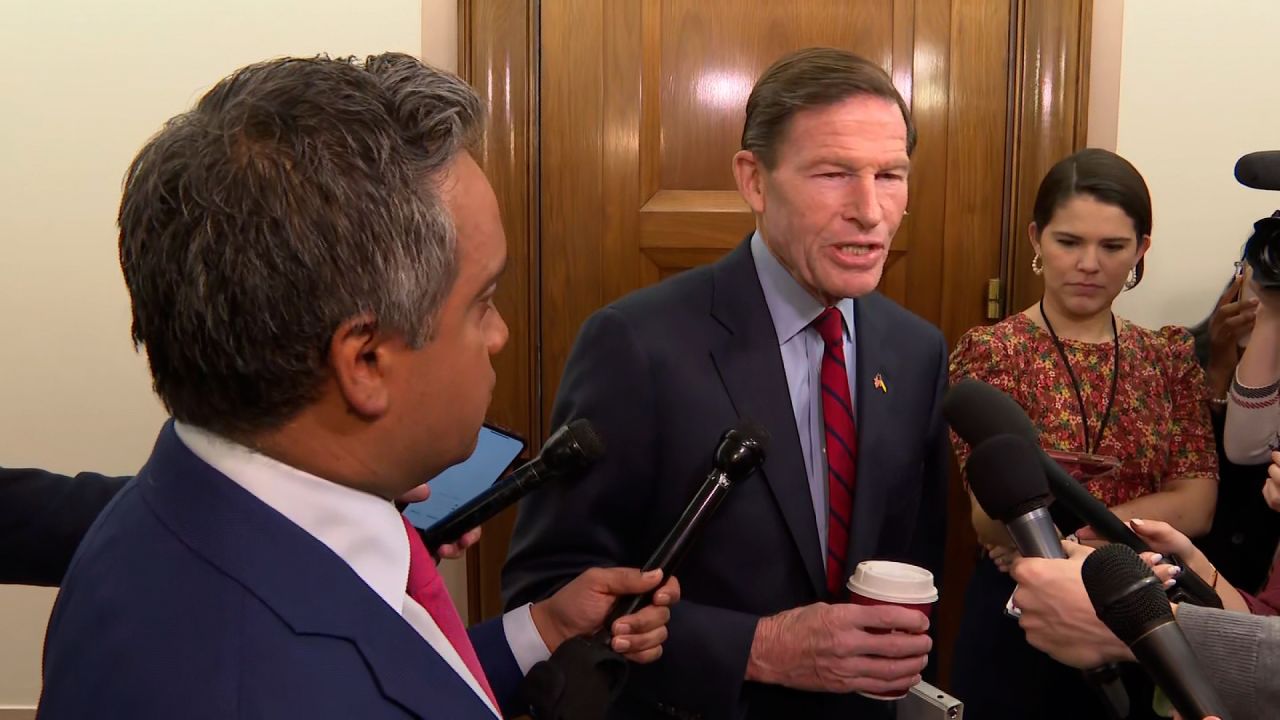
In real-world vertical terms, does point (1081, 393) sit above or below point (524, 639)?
above

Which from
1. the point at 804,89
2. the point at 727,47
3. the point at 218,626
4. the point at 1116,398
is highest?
the point at 727,47

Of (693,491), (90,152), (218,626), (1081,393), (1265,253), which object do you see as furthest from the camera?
(90,152)

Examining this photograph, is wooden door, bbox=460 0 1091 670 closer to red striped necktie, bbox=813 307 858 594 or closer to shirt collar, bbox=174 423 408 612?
red striped necktie, bbox=813 307 858 594

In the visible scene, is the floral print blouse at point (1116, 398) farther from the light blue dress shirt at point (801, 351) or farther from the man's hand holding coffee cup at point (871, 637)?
the man's hand holding coffee cup at point (871, 637)

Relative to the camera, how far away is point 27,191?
2.25m

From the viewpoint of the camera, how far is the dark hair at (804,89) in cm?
139

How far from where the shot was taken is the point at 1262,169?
1.55m

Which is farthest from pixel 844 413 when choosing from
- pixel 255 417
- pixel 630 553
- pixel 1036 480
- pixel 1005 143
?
pixel 1005 143

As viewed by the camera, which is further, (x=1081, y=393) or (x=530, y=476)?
(x=1081, y=393)

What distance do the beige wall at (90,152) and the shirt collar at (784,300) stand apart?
115 centimetres

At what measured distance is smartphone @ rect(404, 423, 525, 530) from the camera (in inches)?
50.8

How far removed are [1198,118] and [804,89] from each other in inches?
51.7

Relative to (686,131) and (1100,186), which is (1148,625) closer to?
(1100,186)

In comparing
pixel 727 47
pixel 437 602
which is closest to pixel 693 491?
pixel 437 602
